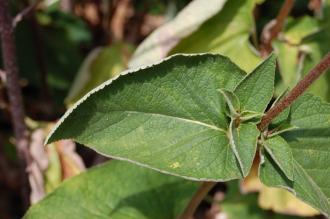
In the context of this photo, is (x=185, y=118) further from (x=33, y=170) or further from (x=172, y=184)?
(x=33, y=170)

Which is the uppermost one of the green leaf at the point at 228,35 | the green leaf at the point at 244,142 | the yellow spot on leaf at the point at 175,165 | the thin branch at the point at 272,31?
the green leaf at the point at 228,35

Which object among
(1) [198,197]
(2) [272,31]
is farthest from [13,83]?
(2) [272,31]

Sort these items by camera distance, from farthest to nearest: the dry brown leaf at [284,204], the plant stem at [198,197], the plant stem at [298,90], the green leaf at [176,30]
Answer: the dry brown leaf at [284,204], the green leaf at [176,30], the plant stem at [198,197], the plant stem at [298,90]

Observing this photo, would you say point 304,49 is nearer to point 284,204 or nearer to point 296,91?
point 284,204

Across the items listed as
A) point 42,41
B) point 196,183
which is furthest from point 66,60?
point 196,183

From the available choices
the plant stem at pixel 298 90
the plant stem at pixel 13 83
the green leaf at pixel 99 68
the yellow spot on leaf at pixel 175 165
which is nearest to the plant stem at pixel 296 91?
the plant stem at pixel 298 90

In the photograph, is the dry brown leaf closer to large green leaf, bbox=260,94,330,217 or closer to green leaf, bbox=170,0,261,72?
green leaf, bbox=170,0,261,72

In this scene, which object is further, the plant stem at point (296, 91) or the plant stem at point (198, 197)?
the plant stem at point (198, 197)

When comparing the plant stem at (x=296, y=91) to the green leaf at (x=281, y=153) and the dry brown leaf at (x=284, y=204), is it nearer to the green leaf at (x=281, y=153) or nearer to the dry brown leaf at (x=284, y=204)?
the green leaf at (x=281, y=153)
